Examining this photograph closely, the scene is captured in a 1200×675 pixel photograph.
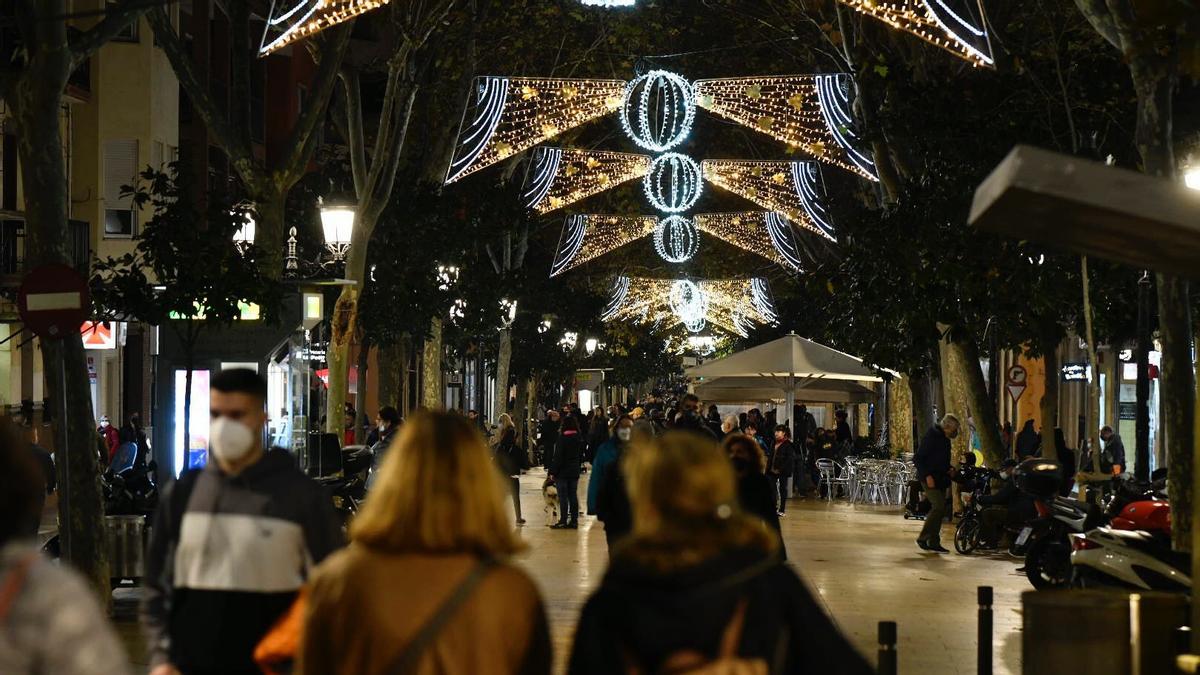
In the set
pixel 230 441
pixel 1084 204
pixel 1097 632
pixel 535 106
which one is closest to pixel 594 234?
pixel 535 106

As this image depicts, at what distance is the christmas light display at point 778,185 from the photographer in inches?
1411

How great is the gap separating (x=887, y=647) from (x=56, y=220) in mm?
8202

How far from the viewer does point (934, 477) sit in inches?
915

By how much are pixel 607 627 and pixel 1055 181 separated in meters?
2.84

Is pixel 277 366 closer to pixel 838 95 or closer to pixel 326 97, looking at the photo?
pixel 326 97

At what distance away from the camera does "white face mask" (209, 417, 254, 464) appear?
19.9 feet

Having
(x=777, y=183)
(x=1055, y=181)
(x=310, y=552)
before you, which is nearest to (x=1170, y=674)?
(x=1055, y=181)

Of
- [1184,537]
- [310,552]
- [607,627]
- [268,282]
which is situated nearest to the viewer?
[607,627]

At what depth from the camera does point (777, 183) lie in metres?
37.5

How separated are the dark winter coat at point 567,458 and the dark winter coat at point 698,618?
2166 centimetres

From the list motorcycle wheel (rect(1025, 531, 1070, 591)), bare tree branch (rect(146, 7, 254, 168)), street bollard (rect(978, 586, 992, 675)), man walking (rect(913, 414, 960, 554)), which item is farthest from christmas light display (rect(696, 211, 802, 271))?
street bollard (rect(978, 586, 992, 675))

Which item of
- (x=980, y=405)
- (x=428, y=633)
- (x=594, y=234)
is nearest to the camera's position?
(x=428, y=633)

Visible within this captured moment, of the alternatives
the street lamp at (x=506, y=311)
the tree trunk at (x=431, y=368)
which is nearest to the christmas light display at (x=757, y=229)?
the street lamp at (x=506, y=311)

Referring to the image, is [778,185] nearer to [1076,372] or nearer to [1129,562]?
[1076,372]
